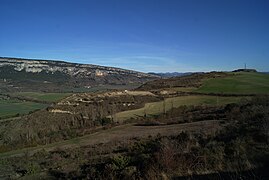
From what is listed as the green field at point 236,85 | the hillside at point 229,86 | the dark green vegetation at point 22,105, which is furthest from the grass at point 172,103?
the dark green vegetation at point 22,105

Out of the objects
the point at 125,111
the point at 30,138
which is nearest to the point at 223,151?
the point at 30,138

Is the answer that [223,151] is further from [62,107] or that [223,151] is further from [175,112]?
[62,107]

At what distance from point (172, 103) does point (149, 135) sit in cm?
3214

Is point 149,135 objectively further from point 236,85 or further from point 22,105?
point 22,105

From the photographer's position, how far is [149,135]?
28.6 meters

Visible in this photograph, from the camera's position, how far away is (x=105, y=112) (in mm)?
63031

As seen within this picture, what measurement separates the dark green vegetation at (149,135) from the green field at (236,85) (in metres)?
0.20

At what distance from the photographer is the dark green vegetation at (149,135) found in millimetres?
10907

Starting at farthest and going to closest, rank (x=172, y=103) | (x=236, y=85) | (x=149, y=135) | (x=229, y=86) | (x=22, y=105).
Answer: (x=22, y=105), (x=236, y=85), (x=229, y=86), (x=172, y=103), (x=149, y=135)

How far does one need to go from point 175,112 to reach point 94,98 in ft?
85.2

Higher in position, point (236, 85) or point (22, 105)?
point (236, 85)

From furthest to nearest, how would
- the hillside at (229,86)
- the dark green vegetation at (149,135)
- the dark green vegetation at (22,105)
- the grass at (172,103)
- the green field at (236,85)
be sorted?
the dark green vegetation at (22,105) → the hillside at (229,86) → the green field at (236,85) → the grass at (172,103) → the dark green vegetation at (149,135)

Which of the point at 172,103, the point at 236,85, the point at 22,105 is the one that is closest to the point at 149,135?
the point at 172,103

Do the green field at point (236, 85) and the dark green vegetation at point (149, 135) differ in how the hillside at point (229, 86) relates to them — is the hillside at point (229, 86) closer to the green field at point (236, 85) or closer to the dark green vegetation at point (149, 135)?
the green field at point (236, 85)
